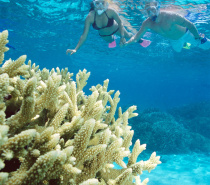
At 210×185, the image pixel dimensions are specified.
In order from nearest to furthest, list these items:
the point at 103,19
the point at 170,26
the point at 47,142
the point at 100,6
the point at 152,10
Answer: the point at 47,142 < the point at 100,6 < the point at 152,10 < the point at 103,19 < the point at 170,26

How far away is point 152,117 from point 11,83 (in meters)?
15.8

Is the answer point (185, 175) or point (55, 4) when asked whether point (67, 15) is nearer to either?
point (55, 4)

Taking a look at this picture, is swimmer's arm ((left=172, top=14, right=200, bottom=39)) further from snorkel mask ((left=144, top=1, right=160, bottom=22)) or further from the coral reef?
the coral reef

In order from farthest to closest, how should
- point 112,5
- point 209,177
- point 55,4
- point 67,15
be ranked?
point 67,15 → point 55,4 → point 112,5 → point 209,177

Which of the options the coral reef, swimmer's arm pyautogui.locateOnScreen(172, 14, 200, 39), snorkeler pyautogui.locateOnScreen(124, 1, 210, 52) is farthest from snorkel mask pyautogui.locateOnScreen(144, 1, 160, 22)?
the coral reef

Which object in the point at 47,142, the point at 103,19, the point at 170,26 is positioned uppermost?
the point at 103,19

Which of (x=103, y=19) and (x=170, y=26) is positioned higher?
(x=103, y=19)

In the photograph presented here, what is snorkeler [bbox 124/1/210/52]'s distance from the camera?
25.2ft

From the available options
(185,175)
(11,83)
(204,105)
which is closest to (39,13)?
(11,83)

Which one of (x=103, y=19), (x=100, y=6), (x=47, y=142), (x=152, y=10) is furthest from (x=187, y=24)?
(x=47, y=142)

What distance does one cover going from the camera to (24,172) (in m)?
1.21

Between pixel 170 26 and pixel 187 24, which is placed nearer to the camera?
pixel 187 24

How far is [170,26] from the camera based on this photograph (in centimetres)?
895

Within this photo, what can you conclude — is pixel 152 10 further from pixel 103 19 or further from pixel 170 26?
pixel 103 19
